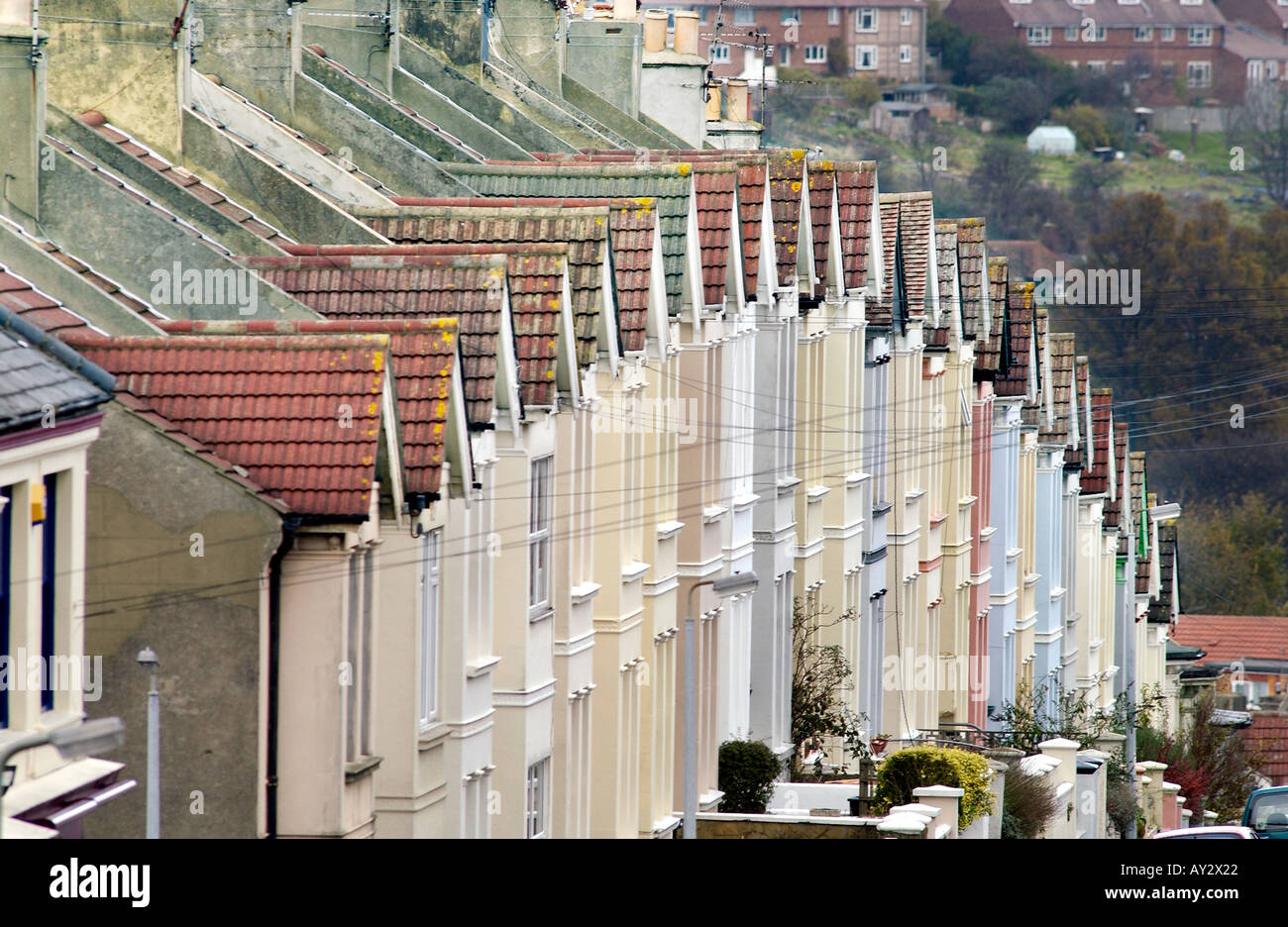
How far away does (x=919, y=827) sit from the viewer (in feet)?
102

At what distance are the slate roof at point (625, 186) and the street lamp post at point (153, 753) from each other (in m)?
12.0

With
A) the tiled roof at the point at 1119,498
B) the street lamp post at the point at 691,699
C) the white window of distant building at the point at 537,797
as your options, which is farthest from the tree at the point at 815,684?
the tiled roof at the point at 1119,498

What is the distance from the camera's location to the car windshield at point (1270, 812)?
37.7 metres

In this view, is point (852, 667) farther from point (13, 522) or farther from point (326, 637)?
point (13, 522)

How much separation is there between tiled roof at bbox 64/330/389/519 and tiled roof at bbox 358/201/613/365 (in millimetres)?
5977

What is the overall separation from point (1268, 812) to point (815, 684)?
5.88m

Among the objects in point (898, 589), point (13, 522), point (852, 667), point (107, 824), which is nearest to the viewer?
point (13, 522)

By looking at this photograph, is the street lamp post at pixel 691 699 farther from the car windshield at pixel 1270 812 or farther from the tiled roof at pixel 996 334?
the tiled roof at pixel 996 334

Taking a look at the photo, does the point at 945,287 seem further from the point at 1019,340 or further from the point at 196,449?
the point at 196,449

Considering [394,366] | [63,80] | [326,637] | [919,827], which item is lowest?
[919,827]

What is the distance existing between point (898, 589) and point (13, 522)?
26793mm

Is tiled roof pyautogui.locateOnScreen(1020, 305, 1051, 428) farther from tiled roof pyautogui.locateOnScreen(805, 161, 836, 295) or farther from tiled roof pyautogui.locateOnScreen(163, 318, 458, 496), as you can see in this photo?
tiled roof pyautogui.locateOnScreen(163, 318, 458, 496)

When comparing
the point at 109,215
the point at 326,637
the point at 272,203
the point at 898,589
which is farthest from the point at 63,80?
the point at 898,589

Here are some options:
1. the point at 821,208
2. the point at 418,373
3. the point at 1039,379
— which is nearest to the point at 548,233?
the point at 418,373
